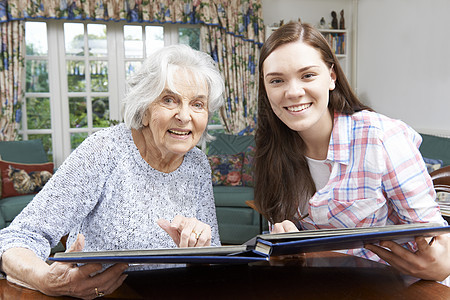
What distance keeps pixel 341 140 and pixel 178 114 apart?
1.68 feet

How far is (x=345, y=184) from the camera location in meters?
1.21

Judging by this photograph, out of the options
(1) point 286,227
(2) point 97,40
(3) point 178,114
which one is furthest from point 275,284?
(2) point 97,40

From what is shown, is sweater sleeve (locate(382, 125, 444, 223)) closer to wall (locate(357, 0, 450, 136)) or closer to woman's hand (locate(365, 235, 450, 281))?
woman's hand (locate(365, 235, 450, 281))

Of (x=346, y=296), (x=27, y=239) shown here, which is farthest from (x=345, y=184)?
(x=27, y=239)

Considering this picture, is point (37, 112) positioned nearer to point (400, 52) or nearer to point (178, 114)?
point (178, 114)

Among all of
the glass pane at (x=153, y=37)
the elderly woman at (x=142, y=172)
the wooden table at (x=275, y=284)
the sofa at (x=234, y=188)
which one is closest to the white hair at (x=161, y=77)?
the elderly woman at (x=142, y=172)

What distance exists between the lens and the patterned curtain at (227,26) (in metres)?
4.66

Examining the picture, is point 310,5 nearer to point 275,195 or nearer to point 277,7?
point 277,7

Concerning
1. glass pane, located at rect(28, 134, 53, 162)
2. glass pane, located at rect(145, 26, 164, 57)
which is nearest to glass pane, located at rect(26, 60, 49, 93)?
glass pane, located at rect(28, 134, 53, 162)

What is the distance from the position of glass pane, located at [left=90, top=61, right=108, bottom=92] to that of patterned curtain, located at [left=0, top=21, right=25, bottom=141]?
80 centimetres

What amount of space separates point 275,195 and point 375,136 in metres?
0.40

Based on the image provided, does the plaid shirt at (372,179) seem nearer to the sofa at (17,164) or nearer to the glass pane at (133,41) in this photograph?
the sofa at (17,164)

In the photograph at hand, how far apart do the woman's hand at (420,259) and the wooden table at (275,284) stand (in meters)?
0.02

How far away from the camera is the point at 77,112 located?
4.90 meters
